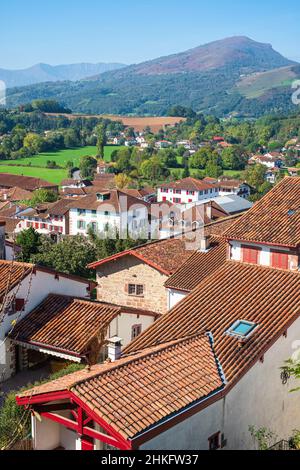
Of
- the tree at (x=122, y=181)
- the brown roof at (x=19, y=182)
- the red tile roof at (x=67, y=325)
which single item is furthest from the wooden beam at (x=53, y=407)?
the tree at (x=122, y=181)

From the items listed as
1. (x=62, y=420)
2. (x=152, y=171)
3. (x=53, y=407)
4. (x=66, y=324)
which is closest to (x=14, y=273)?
(x=66, y=324)

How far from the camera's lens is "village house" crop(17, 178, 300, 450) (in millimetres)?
9945

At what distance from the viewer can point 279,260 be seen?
16.4 meters

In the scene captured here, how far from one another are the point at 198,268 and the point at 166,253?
385cm

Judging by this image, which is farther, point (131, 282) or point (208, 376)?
point (131, 282)

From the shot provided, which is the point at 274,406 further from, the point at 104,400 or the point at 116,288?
the point at 116,288

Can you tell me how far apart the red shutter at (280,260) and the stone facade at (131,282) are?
24.4ft

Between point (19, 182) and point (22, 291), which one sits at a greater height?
point (22, 291)

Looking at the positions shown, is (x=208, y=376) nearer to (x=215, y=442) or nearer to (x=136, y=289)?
(x=215, y=442)

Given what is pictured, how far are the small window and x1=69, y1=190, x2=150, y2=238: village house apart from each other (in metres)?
36.3

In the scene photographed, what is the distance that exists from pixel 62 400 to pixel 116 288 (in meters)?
14.5

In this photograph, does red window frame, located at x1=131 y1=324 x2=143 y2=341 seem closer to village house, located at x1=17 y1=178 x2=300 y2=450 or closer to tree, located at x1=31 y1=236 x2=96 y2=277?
Answer: village house, located at x1=17 y1=178 x2=300 y2=450

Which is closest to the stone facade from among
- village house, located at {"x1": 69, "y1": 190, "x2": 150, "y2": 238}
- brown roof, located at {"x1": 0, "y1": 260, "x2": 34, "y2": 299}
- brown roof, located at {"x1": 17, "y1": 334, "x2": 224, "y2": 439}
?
brown roof, located at {"x1": 0, "y1": 260, "x2": 34, "y2": 299}

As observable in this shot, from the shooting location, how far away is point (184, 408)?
33.5 ft
